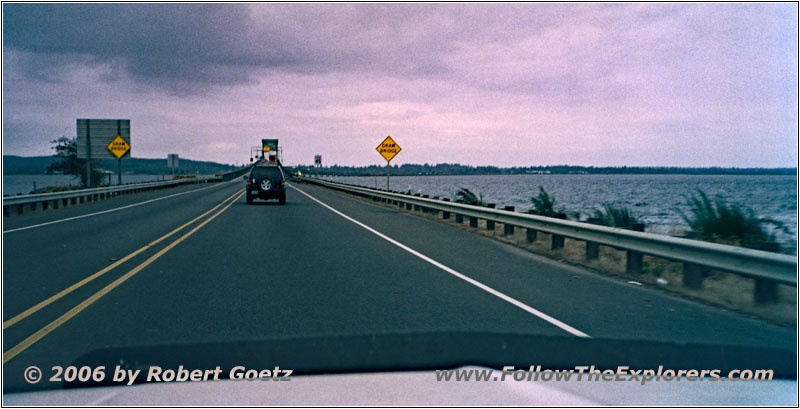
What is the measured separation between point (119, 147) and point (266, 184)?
80.3 feet

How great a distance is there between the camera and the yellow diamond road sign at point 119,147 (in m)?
51.6

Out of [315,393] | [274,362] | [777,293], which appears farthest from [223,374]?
[777,293]

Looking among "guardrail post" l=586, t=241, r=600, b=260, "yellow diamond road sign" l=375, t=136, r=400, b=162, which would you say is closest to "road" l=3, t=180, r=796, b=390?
"guardrail post" l=586, t=241, r=600, b=260

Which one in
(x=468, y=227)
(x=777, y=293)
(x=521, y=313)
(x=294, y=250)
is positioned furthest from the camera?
(x=468, y=227)

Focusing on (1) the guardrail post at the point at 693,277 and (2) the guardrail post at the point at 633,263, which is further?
(2) the guardrail post at the point at 633,263

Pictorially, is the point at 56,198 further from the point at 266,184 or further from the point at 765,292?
the point at 765,292

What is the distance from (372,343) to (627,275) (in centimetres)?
643

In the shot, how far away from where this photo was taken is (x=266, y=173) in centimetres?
3347

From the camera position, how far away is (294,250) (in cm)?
1416

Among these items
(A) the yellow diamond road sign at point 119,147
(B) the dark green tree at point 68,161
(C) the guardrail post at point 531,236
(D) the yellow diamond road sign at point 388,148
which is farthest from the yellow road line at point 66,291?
(B) the dark green tree at point 68,161

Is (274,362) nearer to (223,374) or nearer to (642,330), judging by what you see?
(223,374)

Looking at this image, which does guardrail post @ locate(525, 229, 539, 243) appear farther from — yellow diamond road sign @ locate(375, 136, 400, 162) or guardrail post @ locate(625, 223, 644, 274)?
yellow diamond road sign @ locate(375, 136, 400, 162)

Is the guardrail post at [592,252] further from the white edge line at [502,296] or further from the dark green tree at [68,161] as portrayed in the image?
the dark green tree at [68,161]

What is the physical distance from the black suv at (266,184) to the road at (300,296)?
1717 cm
